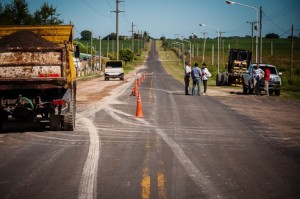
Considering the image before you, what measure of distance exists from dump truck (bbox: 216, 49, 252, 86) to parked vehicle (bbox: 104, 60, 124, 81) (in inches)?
563

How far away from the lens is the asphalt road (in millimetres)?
6406

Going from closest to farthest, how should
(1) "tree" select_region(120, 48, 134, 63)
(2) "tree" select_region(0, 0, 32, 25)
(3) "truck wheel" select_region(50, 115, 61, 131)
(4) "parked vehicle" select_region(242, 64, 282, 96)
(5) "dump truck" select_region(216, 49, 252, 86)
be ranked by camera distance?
1. (3) "truck wheel" select_region(50, 115, 61, 131)
2. (4) "parked vehicle" select_region(242, 64, 282, 96)
3. (5) "dump truck" select_region(216, 49, 252, 86)
4. (2) "tree" select_region(0, 0, 32, 25)
5. (1) "tree" select_region(120, 48, 134, 63)

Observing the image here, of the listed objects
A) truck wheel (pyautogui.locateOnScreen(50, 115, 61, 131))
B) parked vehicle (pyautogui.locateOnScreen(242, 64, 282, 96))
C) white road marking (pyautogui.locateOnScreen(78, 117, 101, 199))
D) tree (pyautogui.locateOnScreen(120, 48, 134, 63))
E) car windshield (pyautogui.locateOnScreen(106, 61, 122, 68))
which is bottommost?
white road marking (pyautogui.locateOnScreen(78, 117, 101, 199))

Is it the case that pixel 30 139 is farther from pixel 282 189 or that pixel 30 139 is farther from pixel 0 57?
pixel 282 189

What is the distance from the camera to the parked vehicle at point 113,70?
49281 mm

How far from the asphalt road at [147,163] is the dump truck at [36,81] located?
2.04ft

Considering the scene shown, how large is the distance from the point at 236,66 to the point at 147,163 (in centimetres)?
3137

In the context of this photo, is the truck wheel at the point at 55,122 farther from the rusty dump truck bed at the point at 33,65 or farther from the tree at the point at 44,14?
the tree at the point at 44,14

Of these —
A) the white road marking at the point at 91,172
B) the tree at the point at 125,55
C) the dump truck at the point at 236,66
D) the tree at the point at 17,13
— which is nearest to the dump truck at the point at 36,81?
the white road marking at the point at 91,172

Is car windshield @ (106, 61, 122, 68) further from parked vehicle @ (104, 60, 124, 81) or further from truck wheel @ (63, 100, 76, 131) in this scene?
truck wheel @ (63, 100, 76, 131)

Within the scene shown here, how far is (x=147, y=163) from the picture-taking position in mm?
8164

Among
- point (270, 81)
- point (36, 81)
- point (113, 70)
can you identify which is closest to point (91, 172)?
point (36, 81)

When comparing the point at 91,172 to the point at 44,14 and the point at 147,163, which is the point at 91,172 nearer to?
the point at 147,163

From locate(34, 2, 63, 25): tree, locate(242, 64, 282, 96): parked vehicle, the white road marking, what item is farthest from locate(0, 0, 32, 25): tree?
the white road marking
